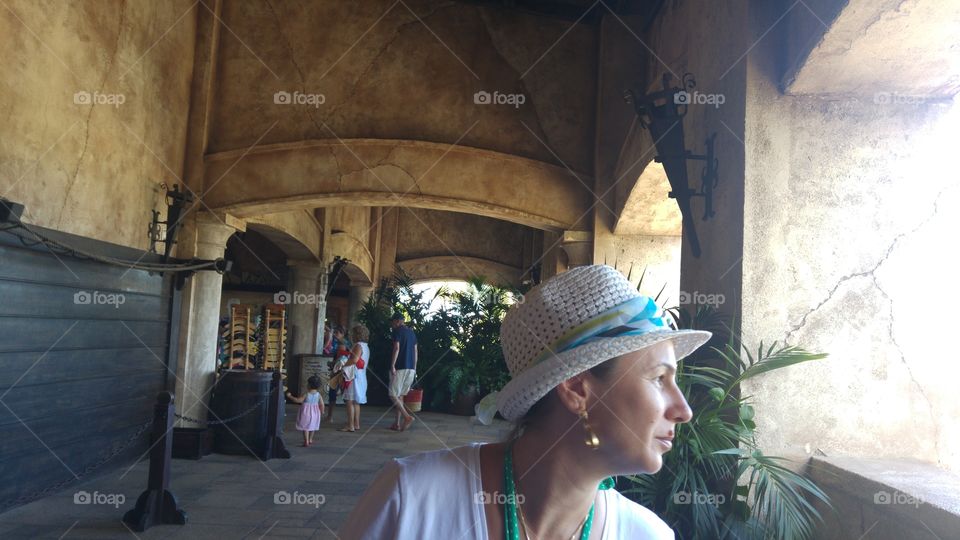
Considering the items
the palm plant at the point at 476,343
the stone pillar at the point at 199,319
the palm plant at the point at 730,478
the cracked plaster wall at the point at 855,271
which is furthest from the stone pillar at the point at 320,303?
the cracked plaster wall at the point at 855,271

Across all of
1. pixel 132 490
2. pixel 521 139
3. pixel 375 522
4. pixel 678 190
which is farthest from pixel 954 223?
pixel 132 490

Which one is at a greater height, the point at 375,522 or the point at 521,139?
the point at 521,139

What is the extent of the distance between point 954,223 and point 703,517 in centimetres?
207

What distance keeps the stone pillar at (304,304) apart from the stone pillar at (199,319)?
450cm

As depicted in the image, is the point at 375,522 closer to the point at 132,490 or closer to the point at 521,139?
the point at 132,490

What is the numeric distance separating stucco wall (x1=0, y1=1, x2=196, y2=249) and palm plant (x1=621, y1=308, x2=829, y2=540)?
4880 millimetres

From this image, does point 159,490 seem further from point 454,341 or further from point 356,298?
point 356,298

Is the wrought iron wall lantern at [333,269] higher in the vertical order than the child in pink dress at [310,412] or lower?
higher

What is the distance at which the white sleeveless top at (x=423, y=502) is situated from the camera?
3.83 feet

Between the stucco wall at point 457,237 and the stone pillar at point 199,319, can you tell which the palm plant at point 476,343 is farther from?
the stucco wall at point 457,237

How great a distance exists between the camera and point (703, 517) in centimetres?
337

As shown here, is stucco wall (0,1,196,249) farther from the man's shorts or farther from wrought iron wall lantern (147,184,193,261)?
the man's shorts

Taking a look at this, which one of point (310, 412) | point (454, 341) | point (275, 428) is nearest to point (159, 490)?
point (275, 428)

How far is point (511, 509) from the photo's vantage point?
1.26m
